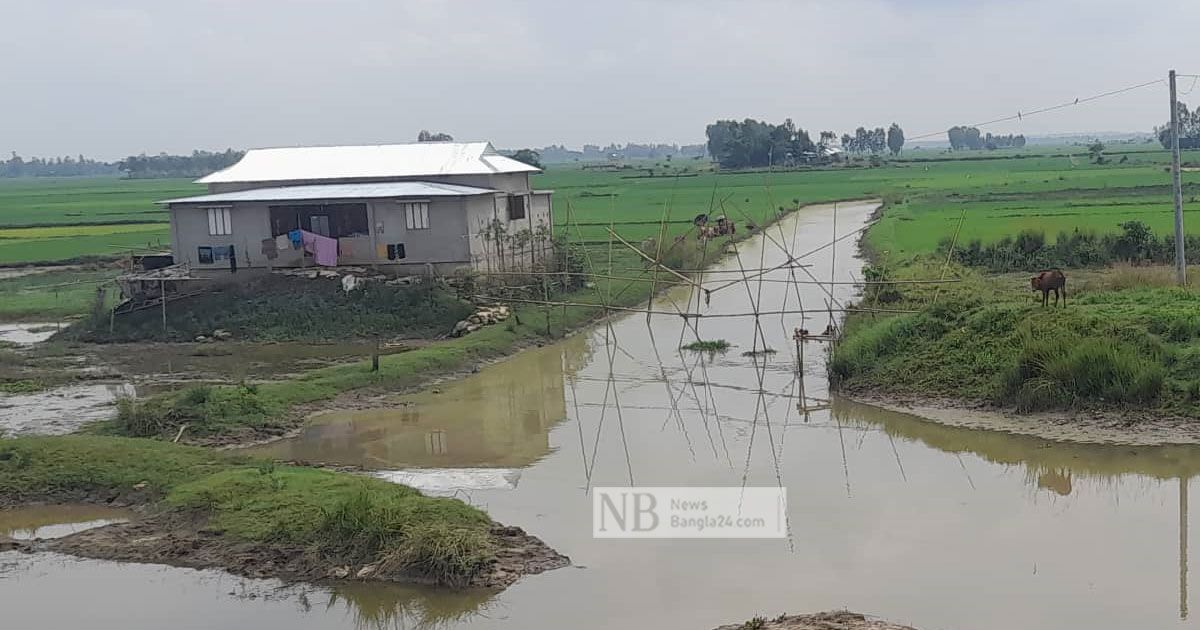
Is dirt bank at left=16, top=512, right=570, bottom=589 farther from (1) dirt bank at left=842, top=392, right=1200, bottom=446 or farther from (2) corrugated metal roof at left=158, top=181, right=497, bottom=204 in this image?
(2) corrugated metal roof at left=158, top=181, right=497, bottom=204

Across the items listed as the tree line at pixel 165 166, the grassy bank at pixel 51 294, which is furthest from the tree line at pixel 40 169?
the grassy bank at pixel 51 294

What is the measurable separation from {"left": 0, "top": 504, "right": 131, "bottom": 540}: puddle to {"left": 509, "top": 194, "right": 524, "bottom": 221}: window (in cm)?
1287

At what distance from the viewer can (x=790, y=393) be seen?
1377 centimetres

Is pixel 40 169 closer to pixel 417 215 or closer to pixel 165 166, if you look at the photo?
pixel 165 166

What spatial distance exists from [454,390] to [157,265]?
29.1ft

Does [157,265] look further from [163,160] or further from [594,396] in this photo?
[163,160]

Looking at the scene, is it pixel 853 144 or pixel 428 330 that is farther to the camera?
pixel 853 144

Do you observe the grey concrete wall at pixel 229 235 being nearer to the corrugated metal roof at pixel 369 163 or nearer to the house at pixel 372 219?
the house at pixel 372 219

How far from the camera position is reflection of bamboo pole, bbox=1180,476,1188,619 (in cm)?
707

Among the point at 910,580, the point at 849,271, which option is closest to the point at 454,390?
the point at 910,580

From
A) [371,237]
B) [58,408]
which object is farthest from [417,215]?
[58,408]

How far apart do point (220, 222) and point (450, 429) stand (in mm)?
9778

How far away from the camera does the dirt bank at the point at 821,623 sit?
20.7 feet

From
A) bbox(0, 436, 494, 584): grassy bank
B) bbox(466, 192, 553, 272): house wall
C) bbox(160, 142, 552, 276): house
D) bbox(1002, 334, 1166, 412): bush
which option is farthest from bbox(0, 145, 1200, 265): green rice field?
bbox(0, 436, 494, 584): grassy bank
